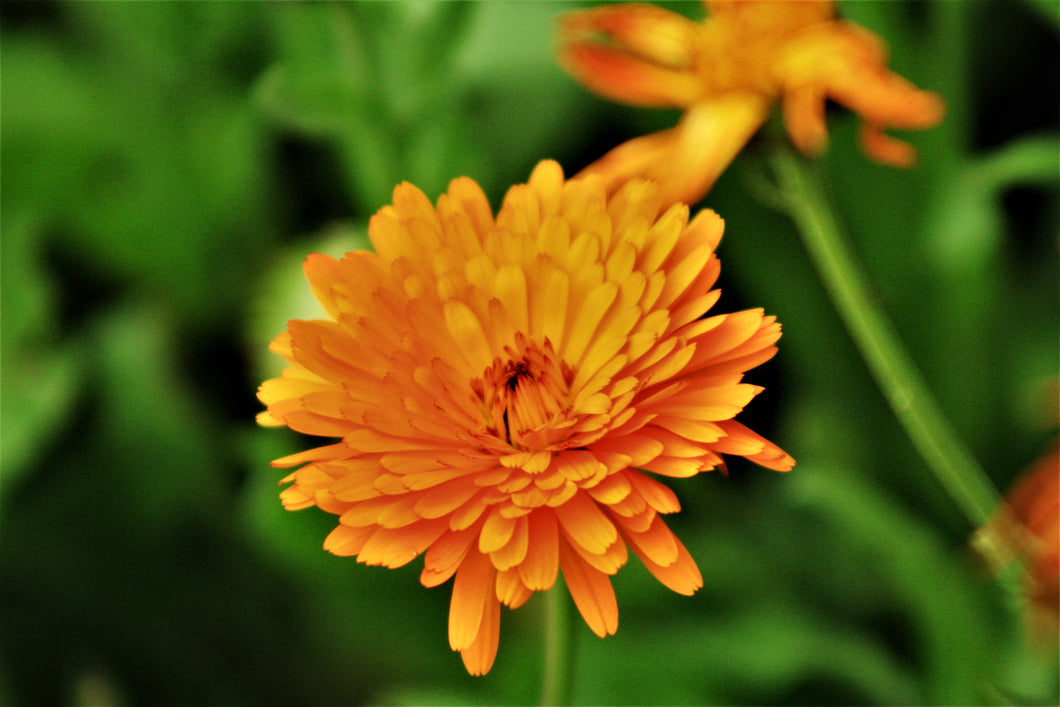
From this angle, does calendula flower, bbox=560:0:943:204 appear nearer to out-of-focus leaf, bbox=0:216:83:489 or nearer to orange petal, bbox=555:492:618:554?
orange petal, bbox=555:492:618:554

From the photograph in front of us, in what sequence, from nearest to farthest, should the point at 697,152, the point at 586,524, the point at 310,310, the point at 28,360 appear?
1. the point at 586,524
2. the point at 697,152
3. the point at 310,310
4. the point at 28,360

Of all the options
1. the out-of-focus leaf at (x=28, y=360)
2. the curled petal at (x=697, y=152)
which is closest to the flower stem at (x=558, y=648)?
the curled petal at (x=697, y=152)

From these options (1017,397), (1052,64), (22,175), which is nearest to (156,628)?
(22,175)

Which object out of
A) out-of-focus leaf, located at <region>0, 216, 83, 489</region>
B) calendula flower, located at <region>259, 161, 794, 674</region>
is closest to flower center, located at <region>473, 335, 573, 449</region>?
calendula flower, located at <region>259, 161, 794, 674</region>

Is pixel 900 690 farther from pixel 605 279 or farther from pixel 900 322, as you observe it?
pixel 605 279

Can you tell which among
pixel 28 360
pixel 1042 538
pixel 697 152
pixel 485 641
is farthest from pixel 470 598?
pixel 28 360

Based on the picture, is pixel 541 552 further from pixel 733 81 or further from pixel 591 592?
pixel 733 81

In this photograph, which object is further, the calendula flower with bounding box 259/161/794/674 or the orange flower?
the orange flower
